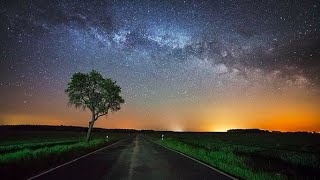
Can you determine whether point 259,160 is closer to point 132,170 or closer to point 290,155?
point 132,170

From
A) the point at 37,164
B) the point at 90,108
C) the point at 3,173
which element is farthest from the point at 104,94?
the point at 3,173

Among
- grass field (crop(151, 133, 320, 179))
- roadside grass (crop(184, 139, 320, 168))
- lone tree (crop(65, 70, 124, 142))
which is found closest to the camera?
grass field (crop(151, 133, 320, 179))

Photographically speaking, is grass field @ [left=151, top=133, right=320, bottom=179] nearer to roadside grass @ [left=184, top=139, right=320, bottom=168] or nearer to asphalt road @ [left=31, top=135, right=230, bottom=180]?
roadside grass @ [left=184, top=139, right=320, bottom=168]

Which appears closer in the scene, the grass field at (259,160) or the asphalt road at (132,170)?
the asphalt road at (132,170)

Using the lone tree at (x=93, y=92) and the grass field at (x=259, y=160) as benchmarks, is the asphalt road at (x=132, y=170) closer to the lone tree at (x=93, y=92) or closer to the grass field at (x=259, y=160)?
the grass field at (x=259, y=160)

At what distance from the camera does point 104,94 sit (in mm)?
47219

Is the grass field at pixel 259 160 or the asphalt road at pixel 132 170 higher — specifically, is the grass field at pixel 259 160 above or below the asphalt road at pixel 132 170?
above

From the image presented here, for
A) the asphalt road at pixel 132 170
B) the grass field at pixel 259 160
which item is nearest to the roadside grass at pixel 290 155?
the grass field at pixel 259 160

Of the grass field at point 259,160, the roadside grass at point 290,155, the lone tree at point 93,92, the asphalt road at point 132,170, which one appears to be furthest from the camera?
the lone tree at point 93,92

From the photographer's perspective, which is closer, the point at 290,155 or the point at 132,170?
the point at 132,170

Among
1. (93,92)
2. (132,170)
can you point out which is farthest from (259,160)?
(93,92)

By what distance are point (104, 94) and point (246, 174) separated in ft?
126

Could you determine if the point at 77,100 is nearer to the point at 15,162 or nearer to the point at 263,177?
the point at 15,162

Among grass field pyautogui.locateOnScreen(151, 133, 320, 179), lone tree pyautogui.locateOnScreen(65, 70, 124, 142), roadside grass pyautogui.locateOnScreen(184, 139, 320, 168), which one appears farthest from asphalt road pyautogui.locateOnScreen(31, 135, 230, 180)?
lone tree pyautogui.locateOnScreen(65, 70, 124, 142)
